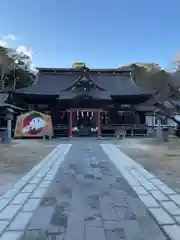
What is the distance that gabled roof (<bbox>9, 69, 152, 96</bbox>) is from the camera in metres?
22.5

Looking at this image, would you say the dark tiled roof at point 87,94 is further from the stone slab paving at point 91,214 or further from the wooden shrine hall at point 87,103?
the stone slab paving at point 91,214

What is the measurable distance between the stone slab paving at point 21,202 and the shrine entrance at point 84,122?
14.9 metres

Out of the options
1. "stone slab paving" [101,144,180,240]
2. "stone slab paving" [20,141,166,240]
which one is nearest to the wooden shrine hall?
"stone slab paving" [101,144,180,240]

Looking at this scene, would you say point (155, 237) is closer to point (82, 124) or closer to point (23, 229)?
point (23, 229)

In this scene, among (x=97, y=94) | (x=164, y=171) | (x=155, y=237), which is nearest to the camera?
(x=155, y=237)

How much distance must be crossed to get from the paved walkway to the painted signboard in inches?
516

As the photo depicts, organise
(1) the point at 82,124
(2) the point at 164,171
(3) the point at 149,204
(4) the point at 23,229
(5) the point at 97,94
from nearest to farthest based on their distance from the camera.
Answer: (4) the point at 23,229 < (3) the point at 149,204 < (2) the point at 164,171 < (5) the point at 97,94 < (1) the point at 82,124

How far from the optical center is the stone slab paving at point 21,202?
2.88 metres

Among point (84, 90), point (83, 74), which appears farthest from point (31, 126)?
point (83, 74)

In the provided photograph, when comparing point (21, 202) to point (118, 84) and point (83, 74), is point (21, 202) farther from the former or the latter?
point (118, 84)

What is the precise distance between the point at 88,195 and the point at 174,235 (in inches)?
71.8

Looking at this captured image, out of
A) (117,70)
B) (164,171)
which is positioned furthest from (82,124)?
(164,171)

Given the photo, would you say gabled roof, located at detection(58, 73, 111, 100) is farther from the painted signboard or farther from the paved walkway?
the paved walkway

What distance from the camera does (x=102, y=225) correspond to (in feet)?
9.81
